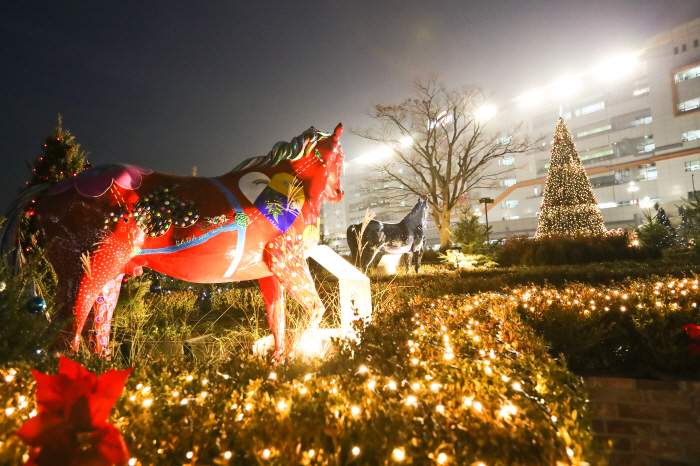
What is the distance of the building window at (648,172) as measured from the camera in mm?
30406

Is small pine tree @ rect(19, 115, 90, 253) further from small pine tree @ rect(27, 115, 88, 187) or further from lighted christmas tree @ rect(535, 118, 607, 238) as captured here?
lighted christmas tree @ rect(535, 118, 607, 238)

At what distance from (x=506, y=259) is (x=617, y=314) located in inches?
438

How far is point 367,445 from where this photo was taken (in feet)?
4.08

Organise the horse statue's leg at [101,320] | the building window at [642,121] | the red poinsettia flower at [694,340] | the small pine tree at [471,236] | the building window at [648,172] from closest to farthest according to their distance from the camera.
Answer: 1. the horse statue's leg at [101,320]
2. the red poinsettia flower at [694,340]
3. the small pine tree at [471,236]
4. the building window at [648,172]
5. the building window at [642,121]

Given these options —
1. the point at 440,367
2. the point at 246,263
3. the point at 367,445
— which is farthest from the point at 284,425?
the point at 246,263

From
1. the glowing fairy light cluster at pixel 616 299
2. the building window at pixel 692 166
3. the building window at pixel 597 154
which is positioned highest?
the building window at pixel 597 154

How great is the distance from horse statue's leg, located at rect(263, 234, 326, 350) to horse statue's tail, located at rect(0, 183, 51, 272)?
156 cm

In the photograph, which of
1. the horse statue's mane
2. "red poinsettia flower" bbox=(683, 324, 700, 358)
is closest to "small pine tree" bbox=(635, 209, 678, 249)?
"red poinsettia flower" bbox=(683, 324, 700, 358)

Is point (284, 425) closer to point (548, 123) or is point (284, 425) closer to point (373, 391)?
point (373, 391)

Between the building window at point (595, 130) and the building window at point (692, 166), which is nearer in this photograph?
the building window at point (692, 166)

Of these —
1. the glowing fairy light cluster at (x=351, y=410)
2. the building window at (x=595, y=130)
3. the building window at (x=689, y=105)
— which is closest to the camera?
the glowing fairy light cluster at (x=351, y=410)

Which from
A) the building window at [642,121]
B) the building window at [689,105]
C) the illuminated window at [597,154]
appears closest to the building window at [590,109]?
the building window at [642,121]

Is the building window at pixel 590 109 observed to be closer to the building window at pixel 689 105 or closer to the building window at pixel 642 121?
the building window at pixel 642 121

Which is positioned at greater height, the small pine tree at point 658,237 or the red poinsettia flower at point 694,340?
the small pine tree at point 658,237
